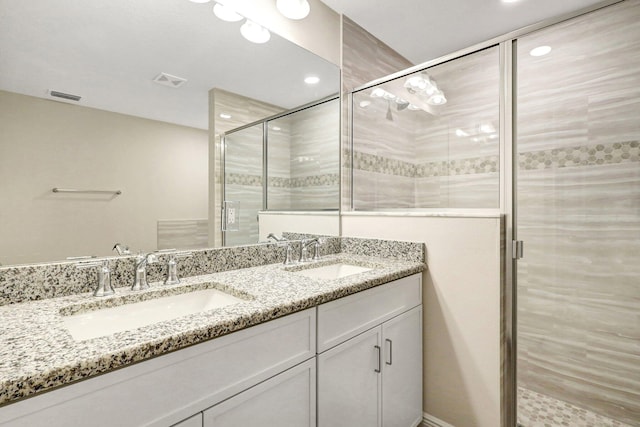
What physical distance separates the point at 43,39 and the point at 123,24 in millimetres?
252

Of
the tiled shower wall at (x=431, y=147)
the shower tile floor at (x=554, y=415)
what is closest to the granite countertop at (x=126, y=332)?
the tiled shower wall at (x=431, y=147)

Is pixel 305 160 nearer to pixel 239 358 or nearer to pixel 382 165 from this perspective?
pixel 382 165

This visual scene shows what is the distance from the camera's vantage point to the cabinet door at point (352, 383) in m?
1.10

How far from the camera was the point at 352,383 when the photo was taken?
1.21 meters

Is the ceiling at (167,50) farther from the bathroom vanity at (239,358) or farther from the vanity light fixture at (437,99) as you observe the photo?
the bathroom vanity at (239,358)

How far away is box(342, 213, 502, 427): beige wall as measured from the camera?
143cm

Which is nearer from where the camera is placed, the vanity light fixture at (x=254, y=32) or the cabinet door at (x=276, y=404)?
the cabinet door at (x=276, y=404)

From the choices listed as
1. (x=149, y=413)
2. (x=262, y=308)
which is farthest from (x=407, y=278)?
(x=149, y=413)

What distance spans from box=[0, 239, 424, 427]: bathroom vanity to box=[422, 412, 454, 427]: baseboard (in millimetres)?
92

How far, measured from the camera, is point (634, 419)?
5.71 feet

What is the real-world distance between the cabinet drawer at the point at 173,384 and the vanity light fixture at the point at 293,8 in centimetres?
157

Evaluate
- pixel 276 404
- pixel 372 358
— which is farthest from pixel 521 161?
pixel 276 404

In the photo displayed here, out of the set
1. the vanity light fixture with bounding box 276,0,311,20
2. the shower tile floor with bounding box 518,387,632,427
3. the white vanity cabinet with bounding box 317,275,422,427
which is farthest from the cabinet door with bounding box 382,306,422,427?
the vanity light fixture with bounding box 276,0,311,20

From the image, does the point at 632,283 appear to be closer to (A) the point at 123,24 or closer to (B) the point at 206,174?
(B) the point at 206,174
